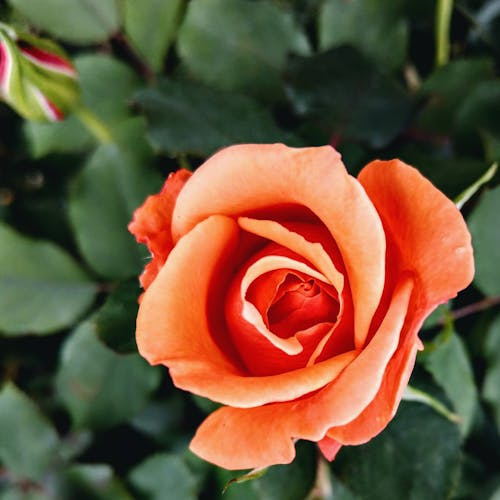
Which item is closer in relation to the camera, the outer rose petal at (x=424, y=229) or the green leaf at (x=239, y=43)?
the outer rose petal at (x=424, y=229)

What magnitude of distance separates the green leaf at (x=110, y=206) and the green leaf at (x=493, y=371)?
396 mm

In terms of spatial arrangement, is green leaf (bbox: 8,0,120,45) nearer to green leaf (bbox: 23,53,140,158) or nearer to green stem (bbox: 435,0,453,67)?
green leaf (bbox: 23,53,140,158)

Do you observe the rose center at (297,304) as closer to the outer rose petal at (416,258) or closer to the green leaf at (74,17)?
the outer rose petal at (416,258)

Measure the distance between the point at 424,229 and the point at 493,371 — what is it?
1.15 ft

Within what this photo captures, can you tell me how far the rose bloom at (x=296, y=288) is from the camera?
387 millimetres

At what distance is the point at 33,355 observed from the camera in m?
0.85

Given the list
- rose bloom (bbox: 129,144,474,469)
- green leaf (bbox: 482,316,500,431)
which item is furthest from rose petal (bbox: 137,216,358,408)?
Answer: green leaf (bbox: 482,316,500,431)

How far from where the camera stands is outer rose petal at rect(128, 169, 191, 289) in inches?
17.2

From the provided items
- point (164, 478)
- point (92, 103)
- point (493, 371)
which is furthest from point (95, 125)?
point (493, 371)

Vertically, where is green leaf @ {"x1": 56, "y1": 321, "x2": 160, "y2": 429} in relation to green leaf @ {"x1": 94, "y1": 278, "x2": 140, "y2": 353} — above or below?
below

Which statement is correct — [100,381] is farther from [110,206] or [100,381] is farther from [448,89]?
[448,89]

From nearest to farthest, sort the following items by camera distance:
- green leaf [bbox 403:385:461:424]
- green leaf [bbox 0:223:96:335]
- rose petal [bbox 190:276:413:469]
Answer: rose petal [bbox 190:276:413:469] < green leaf [bbox 403:385:461:424] < green leaf [bbox 0:223:96:335]

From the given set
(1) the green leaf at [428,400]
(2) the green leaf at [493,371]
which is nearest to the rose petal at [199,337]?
(1) the green leaf at [428,400]

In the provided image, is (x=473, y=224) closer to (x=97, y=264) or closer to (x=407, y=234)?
(x=407, y=234)
